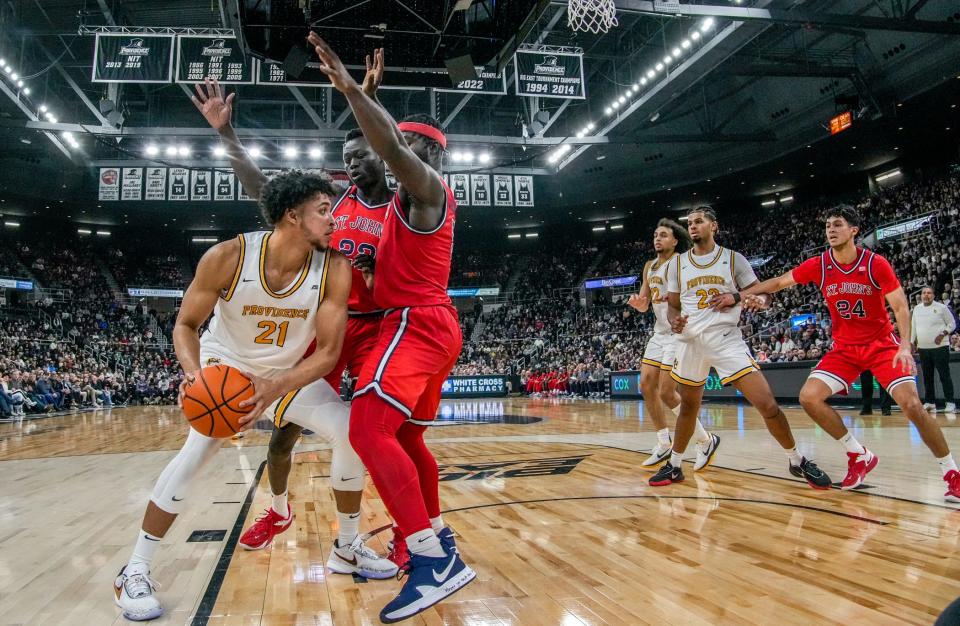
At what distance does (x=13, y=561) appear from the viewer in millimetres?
2932

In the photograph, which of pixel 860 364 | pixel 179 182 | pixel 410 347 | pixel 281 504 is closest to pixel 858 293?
pixel 860 364

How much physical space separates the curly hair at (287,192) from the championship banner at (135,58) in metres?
10.7

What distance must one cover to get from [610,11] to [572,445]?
6.32 metres

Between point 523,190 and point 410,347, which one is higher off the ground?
point 523,190

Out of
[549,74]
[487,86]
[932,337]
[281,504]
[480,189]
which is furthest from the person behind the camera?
[480,189]

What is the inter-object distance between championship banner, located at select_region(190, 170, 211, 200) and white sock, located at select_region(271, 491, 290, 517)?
1792cm

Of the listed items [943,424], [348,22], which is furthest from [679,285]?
[943,424]

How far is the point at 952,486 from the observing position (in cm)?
373

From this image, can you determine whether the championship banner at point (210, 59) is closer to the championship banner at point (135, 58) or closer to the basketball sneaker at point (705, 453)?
the championship banner at point (135, 58)

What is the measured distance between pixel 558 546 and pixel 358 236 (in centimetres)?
184

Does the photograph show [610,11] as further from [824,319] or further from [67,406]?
[67,406]

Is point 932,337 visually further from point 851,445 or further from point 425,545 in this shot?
point 425,545

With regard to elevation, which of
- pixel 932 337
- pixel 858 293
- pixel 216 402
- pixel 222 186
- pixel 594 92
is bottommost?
pixel 216 402

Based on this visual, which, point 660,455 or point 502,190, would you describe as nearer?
point 660,455
